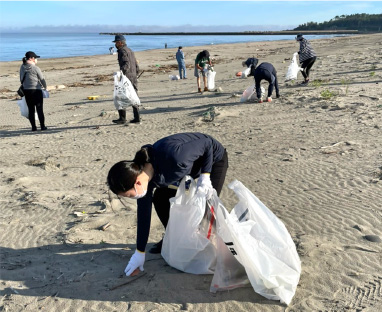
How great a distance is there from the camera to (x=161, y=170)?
Answer: 2773 mm

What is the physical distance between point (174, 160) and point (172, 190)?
0.56 metres

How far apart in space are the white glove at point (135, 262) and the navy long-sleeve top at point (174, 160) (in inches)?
2.5

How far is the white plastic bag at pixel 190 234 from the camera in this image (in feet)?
9.59

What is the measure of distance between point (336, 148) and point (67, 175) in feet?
12.8

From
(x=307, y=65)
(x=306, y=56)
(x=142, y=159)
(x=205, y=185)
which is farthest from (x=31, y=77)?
(x=307, y=65)

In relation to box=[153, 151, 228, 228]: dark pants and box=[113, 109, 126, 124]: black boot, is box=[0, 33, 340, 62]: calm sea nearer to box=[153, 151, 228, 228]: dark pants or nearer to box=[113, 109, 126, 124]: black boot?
box=[113, 109, 126, 124]: black boot

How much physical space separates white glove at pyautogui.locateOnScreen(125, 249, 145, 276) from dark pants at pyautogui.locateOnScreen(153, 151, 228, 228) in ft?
1.33

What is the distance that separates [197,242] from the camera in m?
3.00

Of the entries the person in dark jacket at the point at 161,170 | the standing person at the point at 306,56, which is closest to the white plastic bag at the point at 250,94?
the standing person at the point at 306,56

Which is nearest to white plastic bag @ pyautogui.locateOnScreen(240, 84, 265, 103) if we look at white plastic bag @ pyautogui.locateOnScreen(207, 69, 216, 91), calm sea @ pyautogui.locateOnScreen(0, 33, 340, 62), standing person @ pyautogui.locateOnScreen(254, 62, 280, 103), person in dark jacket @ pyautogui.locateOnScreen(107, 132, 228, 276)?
standing person @ pyautogui.locateOnScreen(254, 62, 280, 103)

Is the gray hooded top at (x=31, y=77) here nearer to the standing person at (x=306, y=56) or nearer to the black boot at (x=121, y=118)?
the black boot at (x=121, y=118)

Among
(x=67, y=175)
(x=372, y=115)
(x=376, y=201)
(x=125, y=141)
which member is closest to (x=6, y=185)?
(x=67, y=175)

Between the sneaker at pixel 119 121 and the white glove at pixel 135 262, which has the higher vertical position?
the sneaker at pixel 119 121

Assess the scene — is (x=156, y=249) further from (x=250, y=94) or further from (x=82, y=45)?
(x=82, y=45)
